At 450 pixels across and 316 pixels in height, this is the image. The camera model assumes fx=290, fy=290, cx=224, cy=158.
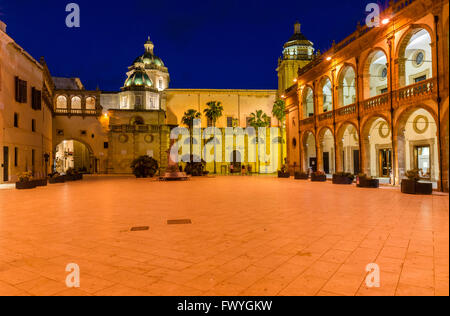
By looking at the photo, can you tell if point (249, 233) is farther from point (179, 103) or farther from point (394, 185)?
point (179, 103)

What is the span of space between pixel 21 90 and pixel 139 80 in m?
26.6

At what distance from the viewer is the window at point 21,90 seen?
2494cm

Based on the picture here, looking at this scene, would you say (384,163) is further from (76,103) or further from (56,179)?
(76,103)

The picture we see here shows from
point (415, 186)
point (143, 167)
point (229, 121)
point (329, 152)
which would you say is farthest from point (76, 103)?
point (415, 186)

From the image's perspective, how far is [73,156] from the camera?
182 feet

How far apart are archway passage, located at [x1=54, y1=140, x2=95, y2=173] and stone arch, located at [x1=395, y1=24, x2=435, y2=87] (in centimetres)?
5000

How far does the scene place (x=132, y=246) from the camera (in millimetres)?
5504

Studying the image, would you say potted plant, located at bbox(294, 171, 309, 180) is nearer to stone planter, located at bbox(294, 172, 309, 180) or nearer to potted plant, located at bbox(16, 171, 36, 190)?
stone planter, located at bbox(294, 172, 309, 180)

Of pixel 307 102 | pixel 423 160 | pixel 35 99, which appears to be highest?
pixel 35 99

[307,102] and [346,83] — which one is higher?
[346,83]

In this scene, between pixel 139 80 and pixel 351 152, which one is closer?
pixel 351 152

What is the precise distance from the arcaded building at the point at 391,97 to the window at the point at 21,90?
84.5 ft
